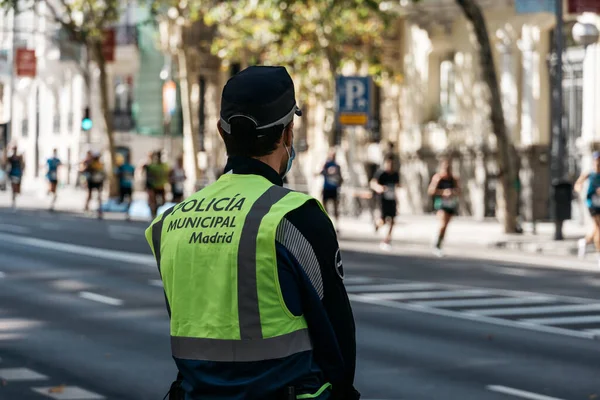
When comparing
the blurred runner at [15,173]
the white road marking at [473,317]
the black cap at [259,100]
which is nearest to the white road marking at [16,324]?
the white road marking at [473,317]

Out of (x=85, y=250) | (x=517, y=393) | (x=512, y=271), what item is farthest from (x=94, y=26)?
(x=517, y=393)

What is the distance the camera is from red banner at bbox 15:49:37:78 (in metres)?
62.2

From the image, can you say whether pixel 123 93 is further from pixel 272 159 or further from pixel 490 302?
pixel 272 159

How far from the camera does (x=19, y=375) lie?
10852 mm

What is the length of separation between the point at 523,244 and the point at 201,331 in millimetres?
23905

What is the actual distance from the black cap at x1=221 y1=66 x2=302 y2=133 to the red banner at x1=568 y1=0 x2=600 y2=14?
23.1m

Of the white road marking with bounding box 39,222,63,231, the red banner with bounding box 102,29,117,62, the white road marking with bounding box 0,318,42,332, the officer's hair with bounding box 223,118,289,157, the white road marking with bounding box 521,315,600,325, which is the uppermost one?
the red banner with bounding box 102,29,117,62

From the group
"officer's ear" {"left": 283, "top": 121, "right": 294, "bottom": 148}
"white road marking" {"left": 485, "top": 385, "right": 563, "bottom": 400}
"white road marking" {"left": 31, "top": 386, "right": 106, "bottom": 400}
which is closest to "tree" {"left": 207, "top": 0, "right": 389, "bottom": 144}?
"white road marking" {"left": 485, "top": 385, "right": 563, "bottom": 400}

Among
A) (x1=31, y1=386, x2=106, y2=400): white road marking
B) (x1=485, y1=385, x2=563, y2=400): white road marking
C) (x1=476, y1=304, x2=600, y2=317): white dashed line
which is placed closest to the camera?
(x1=31, y1=386, x2=106, y2=400): white road marking

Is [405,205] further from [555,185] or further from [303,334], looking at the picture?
[303,334]

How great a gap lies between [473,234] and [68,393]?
21.3 m

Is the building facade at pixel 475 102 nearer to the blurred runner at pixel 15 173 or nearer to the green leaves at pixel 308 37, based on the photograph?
the green leaves at pixel 308 37

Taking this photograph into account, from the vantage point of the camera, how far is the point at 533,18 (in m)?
36.3

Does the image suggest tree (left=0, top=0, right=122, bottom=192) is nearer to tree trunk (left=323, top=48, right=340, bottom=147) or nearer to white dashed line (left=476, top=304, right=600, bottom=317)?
tree trunk (left=323, top=48, right=340, bottom=147)
